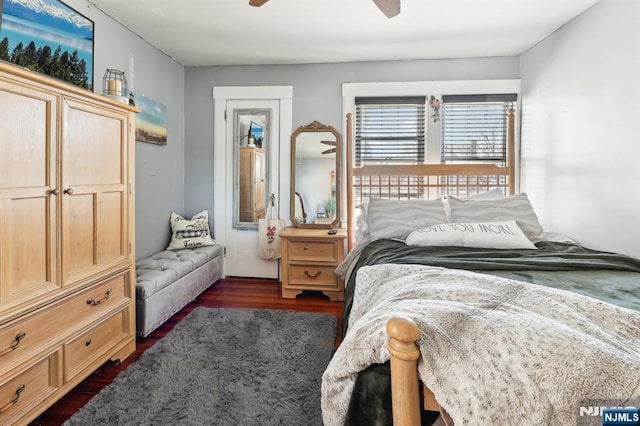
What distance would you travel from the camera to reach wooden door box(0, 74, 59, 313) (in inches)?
54.1

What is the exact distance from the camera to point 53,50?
7.13 ft

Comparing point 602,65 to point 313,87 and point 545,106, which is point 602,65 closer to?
point 545,106

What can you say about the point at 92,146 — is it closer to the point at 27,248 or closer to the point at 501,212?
the point at 27,248

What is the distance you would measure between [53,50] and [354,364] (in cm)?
261

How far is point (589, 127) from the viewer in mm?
2545

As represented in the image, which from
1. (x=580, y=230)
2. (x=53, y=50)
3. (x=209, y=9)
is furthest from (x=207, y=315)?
(x=580, y=230)

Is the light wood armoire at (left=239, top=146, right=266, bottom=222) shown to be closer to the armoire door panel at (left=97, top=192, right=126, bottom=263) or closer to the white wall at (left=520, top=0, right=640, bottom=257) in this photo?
the armoire door panel at (left=97, top=192, right=126, bottom=263)

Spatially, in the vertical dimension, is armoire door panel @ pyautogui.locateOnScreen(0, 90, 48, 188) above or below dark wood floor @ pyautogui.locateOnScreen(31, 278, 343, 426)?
above

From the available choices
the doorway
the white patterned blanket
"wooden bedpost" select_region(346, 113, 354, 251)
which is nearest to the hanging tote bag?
the doorway

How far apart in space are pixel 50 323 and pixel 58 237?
1.30 ft

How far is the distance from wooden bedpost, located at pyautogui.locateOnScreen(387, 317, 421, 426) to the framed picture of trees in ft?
7.99

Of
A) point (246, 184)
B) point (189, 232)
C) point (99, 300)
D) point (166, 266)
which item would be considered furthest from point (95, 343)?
point (246, 184)

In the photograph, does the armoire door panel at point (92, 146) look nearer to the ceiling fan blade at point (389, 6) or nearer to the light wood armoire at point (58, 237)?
the light wood armoire at point (58, 237)

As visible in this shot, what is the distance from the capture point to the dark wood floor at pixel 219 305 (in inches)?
67.4
